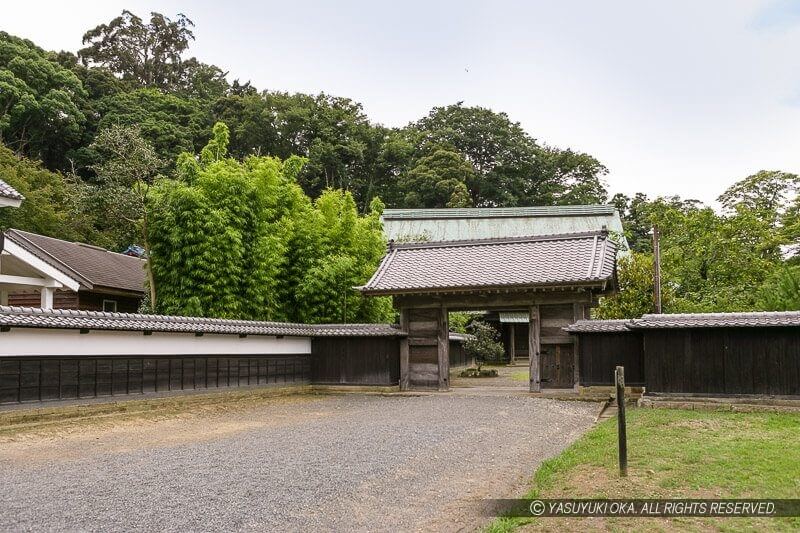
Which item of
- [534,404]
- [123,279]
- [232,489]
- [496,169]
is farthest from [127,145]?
[496,169]

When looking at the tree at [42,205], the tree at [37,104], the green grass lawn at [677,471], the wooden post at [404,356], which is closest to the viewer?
the green grass lawn at [677,471]

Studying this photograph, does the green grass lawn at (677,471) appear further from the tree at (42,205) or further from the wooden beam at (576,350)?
the tree at (42,205)

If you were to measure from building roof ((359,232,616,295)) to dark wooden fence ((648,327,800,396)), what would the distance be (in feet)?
8.59

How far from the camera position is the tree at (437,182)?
4662 centimetres

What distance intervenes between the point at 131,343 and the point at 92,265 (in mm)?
11250

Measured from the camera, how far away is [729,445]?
26.8 ft

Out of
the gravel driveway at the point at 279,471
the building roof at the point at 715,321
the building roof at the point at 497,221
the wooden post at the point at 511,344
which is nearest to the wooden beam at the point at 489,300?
the building roof at the point at 715,321

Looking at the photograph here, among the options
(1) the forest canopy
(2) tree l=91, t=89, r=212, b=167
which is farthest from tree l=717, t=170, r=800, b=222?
(2) tree l=91, t=89, r=212, b=167

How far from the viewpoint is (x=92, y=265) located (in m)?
22.8

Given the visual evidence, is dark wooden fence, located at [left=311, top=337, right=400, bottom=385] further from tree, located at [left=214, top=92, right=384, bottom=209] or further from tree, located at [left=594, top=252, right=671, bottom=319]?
tree, located at [left=214, top=92, right=384, bottom=209]

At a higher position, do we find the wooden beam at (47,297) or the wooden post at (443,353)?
the wooden beam at (47,297)

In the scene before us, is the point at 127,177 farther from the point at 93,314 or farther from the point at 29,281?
the point at 93,314

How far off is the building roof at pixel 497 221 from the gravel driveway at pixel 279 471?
26481mm

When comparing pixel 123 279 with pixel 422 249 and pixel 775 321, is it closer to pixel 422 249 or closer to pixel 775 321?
pixel 422 249
